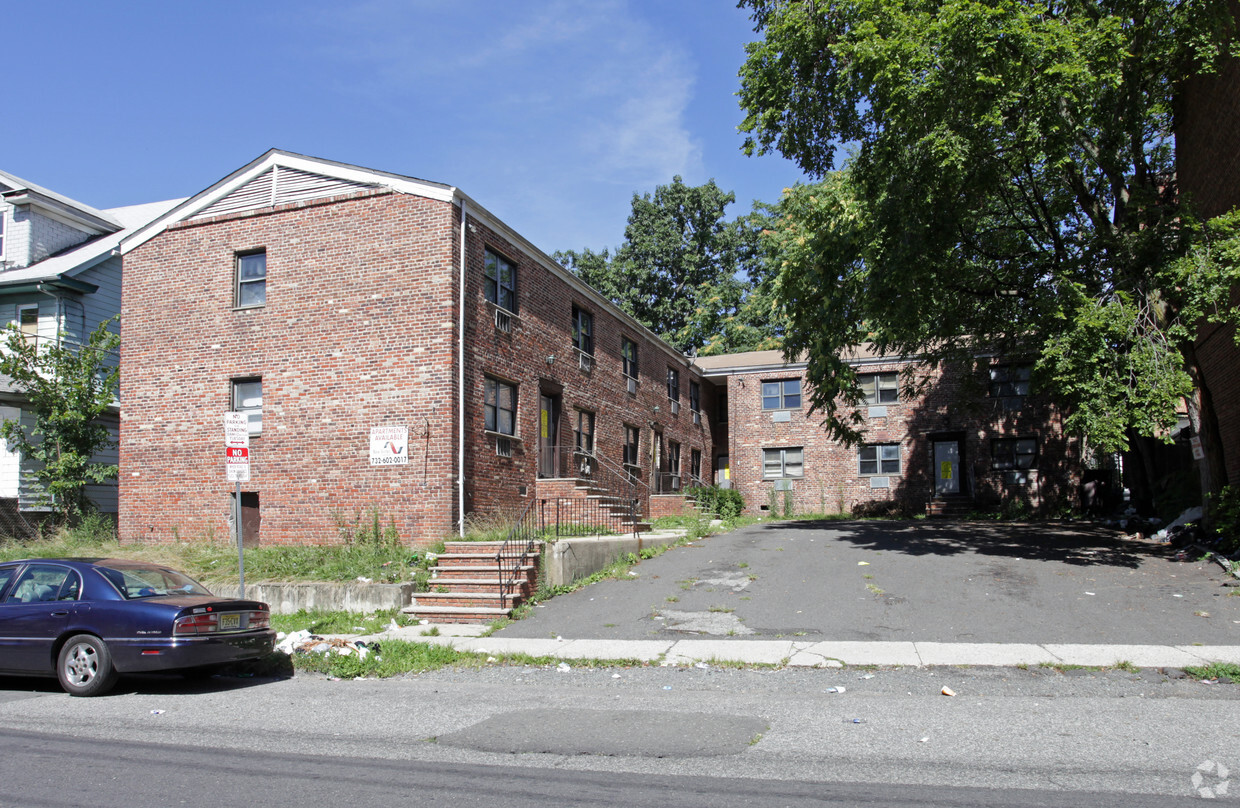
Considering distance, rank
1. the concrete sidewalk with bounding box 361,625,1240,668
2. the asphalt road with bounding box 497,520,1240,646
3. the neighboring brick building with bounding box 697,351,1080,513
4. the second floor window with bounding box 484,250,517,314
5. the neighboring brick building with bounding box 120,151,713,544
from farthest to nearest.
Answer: the neighboring brick building with bounding box 697,351,1080,513 < the second floor window with bounding box 484,250,517,314 < the neighboring brick building with bounding box 120,151,713,544 < the asphalt road with bounding box 497,520,1240,646 < the concrete sidewalk with bounding box 361,625,1240,668

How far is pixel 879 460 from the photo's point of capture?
31.9 meters

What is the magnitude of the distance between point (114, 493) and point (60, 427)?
3.30 m

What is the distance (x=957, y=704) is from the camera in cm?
749

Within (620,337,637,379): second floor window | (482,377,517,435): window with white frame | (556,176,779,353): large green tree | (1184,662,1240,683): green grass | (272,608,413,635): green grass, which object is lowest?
(272,608,413,635): green grass

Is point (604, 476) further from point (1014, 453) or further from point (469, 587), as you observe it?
point (1014, 453)

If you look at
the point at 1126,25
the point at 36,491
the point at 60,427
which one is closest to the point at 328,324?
the point at 60,427

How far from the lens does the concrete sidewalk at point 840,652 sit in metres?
9.07

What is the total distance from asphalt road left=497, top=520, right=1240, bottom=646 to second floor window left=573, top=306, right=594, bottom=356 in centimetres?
690

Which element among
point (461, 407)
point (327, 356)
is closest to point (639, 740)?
point (461, 407)

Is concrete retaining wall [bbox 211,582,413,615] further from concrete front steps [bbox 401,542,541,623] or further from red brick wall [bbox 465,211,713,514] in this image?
red brick wall [bbox 465,211,713,514]

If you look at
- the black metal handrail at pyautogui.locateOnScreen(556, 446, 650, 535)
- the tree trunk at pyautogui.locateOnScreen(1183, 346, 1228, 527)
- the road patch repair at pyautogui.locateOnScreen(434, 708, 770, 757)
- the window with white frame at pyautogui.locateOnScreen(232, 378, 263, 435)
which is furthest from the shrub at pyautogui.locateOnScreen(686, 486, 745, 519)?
the road patch repair at pyautogui.locateOnScreen(434, 708, 770, 757)

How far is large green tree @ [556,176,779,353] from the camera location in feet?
156

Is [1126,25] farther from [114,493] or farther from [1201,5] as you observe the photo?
[114,493]

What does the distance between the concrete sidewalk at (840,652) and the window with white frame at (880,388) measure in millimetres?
23081
